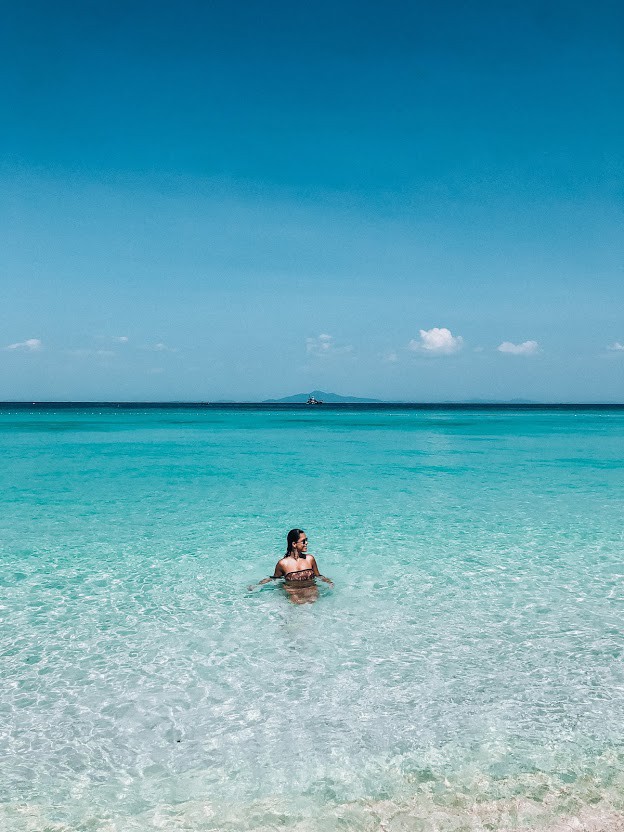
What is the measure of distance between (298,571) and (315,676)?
2496mm

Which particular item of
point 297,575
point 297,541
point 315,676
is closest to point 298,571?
point 297,575

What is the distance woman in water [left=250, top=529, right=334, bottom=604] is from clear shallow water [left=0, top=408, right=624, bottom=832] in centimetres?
20

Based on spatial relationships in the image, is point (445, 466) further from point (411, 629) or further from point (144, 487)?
point (411, 629)

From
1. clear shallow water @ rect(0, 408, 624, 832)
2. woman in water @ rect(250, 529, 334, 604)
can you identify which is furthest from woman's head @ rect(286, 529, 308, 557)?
Answer: clear shallow water @ rect(0, 408, 624, 832)

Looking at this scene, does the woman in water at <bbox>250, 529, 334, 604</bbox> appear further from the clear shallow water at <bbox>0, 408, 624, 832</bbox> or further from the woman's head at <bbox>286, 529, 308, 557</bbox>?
the clear shallow water at <bbox>0, 408, 624, 832</bbox>

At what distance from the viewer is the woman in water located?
8.36m

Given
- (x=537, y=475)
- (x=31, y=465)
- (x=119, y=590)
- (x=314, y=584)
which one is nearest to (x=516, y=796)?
(x=314, y=584)

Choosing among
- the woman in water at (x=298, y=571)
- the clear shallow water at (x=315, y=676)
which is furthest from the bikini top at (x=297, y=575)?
the clear shallow water at (x=315, y=676)

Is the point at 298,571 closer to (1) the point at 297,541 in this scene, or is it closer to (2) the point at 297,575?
(2) the point at 297,575

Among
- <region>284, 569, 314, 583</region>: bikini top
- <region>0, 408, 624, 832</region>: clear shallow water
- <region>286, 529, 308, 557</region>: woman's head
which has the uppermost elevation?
<region>286, 529, 308, 557</region>: woman's head

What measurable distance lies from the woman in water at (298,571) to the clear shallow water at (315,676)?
7.8 inches

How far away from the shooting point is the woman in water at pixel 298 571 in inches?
329

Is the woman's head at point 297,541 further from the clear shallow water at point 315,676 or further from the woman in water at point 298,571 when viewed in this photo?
the clear shallow water at point 315,676

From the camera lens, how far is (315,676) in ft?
20.1
